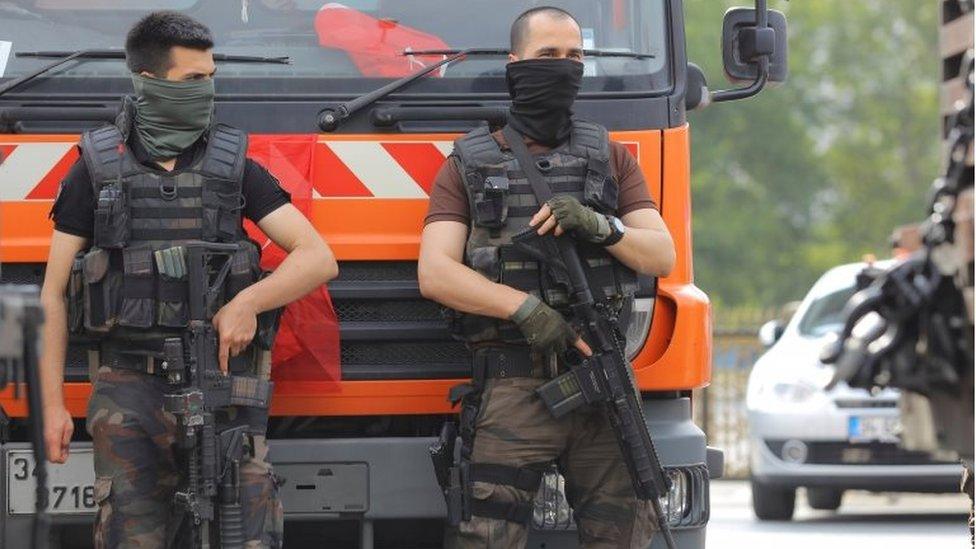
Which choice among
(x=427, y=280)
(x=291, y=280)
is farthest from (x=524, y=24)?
(x=291, y=280)

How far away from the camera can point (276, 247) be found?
6035mm

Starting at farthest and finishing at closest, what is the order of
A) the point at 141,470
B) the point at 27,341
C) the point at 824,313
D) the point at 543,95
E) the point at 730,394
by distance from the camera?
the point at 730,394 < the point at 824,313 < the point at 543,95 < the point at 141,470 < the point at 27,341

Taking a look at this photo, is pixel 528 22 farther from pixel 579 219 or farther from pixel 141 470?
pixel 141 470

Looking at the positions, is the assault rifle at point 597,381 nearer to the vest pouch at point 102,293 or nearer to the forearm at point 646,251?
the forearm at point 646,251

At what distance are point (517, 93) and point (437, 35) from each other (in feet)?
1.51

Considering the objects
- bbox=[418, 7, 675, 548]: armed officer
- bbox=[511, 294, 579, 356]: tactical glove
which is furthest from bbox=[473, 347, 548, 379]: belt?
bbox=[511, 294, 579, 356]: tactical glove

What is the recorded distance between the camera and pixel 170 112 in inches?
224

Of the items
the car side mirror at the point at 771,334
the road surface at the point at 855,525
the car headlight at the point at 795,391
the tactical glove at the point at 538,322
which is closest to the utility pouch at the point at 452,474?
the tactical glove at the point at 538,322

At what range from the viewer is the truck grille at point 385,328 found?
20.0 ft

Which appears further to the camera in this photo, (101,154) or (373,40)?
(373,40)

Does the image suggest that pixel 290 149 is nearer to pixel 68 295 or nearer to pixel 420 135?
Answer: pixel 420 135

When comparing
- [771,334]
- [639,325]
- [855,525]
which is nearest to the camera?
[639,325]

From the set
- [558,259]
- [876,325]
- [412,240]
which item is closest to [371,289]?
[412,240]

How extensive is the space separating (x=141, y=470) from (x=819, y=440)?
7.12 metres
